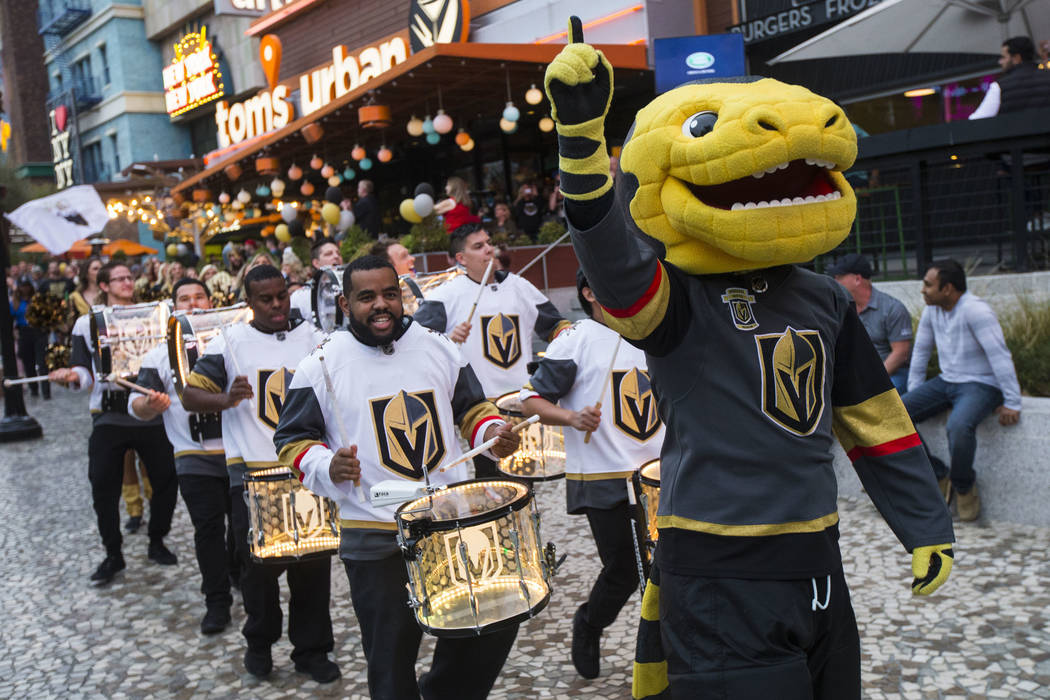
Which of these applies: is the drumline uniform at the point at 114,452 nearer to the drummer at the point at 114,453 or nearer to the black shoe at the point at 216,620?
the drummer at the point at 114,453

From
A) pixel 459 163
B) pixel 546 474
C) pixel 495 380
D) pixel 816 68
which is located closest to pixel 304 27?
pixel 459 163

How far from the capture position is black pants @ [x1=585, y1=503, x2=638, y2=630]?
4.49m

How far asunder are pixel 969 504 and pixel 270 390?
14.4 ft

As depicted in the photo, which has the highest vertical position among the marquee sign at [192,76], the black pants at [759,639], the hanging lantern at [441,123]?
the marquee sign at [192,76]

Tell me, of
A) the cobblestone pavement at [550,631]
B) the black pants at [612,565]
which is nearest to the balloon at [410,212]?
the cobblestone pavement at [550,631]

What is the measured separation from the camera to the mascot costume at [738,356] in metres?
2.44

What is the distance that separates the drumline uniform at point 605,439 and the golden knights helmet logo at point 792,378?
6.28 ft

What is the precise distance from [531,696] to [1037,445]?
3.68 m

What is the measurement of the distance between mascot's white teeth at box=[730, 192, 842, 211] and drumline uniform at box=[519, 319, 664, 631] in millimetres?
2026

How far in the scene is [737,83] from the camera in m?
2.63

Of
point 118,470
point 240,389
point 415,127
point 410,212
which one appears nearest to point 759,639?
point 240,389

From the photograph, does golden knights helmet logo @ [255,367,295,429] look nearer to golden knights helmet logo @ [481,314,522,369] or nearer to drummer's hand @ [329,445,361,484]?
drummer's hand @ [329,445,361,484]

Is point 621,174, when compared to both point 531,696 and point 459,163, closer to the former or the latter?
point 531,696

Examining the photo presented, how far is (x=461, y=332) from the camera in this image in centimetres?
666
